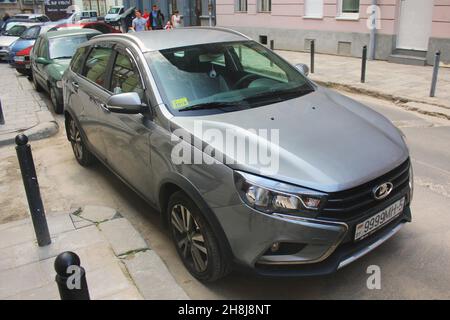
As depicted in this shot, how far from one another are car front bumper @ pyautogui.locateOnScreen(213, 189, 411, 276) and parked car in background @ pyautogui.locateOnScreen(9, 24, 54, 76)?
42.2ft

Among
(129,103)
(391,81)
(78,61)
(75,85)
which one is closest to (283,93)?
(129,103)

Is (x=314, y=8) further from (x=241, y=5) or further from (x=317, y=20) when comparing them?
(x=241, y=5)

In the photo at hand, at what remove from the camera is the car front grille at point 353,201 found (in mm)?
2656

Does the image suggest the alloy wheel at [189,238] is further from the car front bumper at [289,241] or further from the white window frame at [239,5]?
the white window frame at [239,5]

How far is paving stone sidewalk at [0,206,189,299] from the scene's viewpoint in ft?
10.3

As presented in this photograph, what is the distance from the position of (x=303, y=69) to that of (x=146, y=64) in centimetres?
173

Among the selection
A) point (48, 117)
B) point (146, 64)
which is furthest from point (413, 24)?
point (146, 64)

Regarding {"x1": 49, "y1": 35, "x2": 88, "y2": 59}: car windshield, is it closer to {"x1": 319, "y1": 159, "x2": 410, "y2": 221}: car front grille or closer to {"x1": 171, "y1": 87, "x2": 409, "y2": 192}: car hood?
{"x1": 171, "y1": 87, "x2": 409, "y2": 192}: car hood

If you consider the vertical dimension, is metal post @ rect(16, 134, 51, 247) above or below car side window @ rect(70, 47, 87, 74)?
below

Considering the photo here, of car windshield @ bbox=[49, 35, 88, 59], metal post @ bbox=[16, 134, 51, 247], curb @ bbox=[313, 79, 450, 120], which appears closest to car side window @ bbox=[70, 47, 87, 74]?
metal post @ bbox=[16, 134, 51, 247]

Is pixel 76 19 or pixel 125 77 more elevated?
pixel 76 19

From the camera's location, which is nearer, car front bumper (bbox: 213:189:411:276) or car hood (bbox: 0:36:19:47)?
car front bumper (bbox: 213:189:411:276)

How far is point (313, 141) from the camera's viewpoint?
9.78ft

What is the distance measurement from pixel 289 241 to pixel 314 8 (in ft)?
45.7
